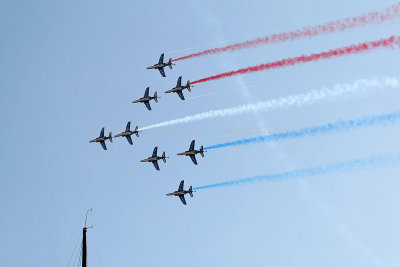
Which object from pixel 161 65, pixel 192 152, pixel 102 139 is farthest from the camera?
pixel 102 139

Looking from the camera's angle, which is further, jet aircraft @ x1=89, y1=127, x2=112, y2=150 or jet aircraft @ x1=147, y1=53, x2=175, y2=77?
jet aircraft @ x1=89, y1=127, x2=112, y2=150

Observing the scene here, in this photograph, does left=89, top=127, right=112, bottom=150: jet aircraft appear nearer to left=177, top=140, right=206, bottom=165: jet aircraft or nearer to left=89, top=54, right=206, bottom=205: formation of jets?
left=89, top=54, right=206, bottom=205: formation of jets

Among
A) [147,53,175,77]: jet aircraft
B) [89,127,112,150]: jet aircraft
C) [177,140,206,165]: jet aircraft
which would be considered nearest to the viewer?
[177,140,206,165]: jet aircraft

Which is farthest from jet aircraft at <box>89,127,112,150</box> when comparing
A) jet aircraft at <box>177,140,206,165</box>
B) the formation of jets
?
jet aircraft at <box>177,140,206,165</box>

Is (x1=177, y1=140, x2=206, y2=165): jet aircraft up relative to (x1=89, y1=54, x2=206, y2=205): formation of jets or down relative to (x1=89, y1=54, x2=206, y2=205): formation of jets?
down

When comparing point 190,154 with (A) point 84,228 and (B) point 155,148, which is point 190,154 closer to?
(B) point 155,148

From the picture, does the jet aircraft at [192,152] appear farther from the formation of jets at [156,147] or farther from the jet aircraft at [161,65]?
the jet aircraft at [161,65]

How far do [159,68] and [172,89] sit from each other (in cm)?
562

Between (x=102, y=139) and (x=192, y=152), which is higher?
(x=102, y=139)

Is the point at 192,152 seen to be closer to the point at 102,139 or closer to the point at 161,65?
the point at 161,65

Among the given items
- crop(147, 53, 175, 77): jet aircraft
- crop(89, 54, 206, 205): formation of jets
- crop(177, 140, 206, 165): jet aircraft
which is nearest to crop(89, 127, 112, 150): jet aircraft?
crop(89, 54, 206, 205): formation of jets

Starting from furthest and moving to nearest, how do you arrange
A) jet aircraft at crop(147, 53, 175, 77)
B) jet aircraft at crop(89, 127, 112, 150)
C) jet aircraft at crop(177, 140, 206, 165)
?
jet aircraft at crop(89, 127, 112, 150) < jet aircraft at crop(147, 53, 175, 77) < jet aircraft at crop(177, 140, 206, 165)

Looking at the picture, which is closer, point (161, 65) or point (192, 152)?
point (192, 152)

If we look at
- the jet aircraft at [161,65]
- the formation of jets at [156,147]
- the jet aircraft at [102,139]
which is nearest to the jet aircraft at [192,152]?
the formation of jets at [156,147]
